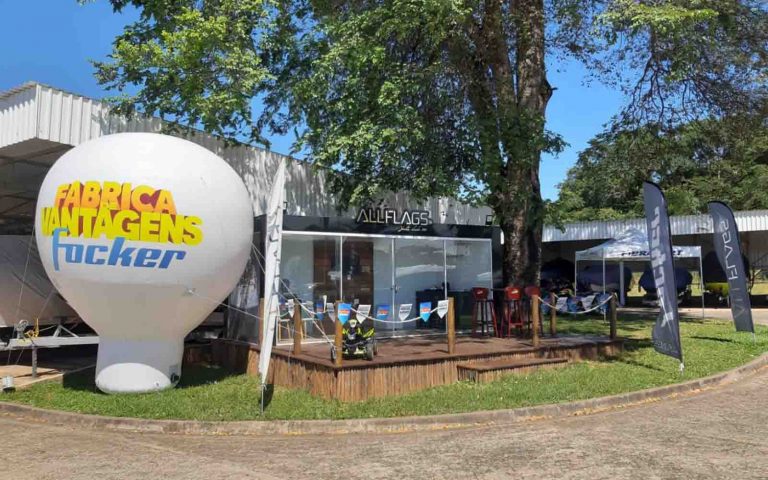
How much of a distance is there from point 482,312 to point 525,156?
3.87 meters

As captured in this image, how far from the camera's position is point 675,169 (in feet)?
147

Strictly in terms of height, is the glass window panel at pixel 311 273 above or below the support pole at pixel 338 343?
above

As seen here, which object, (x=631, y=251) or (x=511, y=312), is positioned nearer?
(x=511, y=312)

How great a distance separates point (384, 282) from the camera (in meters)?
14.5

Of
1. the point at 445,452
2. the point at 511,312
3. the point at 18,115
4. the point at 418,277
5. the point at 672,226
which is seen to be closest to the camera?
the point at 445,452

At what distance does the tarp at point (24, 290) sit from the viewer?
14.2 metres

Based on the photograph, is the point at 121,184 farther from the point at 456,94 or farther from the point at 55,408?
the point at 456,94

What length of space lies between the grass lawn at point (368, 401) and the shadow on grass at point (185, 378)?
2 cm

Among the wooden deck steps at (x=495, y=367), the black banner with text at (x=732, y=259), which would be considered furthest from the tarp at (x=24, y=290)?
the black banner with text at (x=732, y=259)

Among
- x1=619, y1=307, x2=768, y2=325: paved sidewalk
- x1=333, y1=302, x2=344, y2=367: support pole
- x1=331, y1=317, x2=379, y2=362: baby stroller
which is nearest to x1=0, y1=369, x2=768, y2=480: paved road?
x1=333, y1=302, x2=344, y2=367: support pole

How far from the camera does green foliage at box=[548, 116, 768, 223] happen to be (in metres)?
18.7

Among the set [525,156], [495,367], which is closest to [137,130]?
[525,156]

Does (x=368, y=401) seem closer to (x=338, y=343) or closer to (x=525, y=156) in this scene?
(x=338, y=343)

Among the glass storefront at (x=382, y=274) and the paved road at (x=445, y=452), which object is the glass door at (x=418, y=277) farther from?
the paved road at (x=445, y=452)
